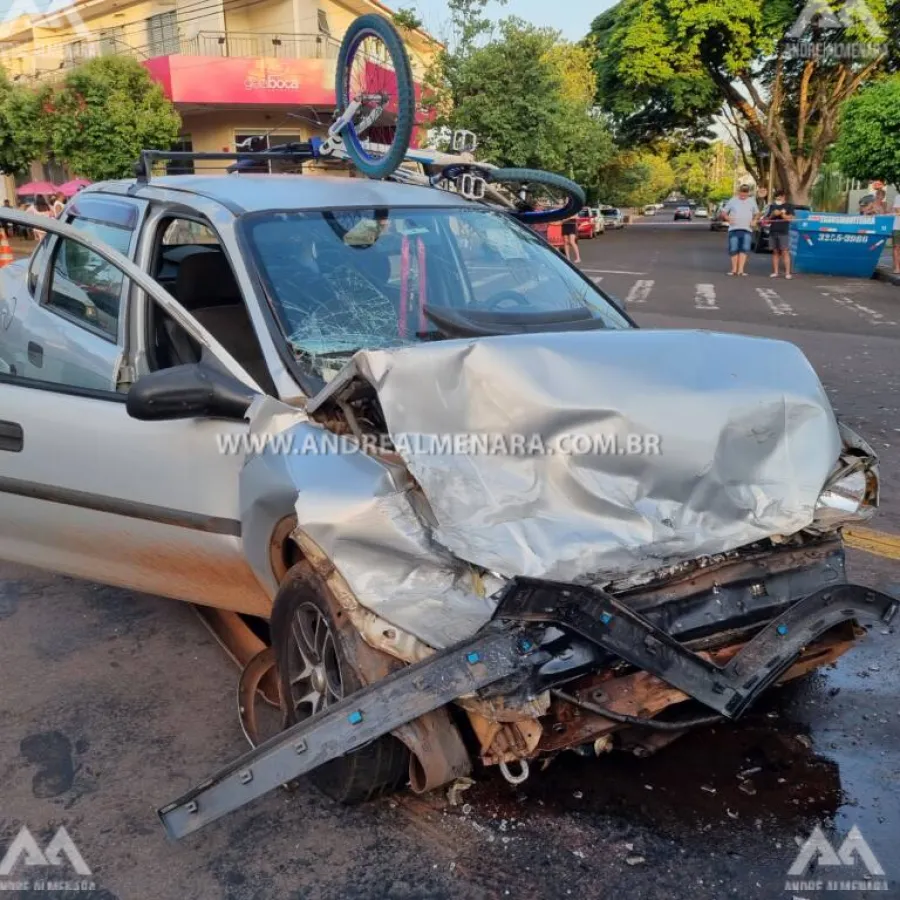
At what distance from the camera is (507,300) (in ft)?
12.1

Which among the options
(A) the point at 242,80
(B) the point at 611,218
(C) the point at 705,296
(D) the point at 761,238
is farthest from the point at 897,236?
(B) the point at 611,218

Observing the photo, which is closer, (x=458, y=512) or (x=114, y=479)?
(x=458, y=512)

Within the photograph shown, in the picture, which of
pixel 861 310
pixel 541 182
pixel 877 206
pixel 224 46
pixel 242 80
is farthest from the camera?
pixel 224 46

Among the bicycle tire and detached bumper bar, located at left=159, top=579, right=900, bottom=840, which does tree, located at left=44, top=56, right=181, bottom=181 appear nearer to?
the bicycle tire

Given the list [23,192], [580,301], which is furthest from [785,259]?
[23,192]

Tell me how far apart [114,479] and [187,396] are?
66 cm

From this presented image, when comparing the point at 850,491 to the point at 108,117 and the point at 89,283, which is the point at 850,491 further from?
the point at 108,117

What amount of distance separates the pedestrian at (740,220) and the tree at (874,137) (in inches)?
129

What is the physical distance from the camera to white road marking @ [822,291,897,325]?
11.8 m

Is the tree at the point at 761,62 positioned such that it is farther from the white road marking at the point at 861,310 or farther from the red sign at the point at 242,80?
the white road marking at the point at 861,310

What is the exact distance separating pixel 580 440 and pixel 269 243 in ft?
5.01

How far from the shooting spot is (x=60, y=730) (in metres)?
3.16

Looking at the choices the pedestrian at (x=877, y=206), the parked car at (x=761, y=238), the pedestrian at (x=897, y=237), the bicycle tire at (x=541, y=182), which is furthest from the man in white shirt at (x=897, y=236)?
the bicycle tire at (x=541, y=182)

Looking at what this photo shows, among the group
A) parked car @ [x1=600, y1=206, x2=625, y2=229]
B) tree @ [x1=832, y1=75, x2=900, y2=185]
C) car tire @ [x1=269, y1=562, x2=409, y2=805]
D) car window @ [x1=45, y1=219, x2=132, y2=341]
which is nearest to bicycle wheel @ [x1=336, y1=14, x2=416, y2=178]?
car window @ [x1=45, y1=219, x2=132, y2=341]
